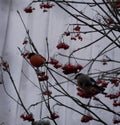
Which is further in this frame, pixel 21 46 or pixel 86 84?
pixel 21 46

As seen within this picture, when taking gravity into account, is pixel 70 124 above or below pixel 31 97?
below

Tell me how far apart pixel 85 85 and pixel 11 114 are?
1.07 m

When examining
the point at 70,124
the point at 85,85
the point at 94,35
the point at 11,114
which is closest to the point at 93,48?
the point at 94,35

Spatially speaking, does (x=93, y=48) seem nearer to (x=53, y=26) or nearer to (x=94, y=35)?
(x=94, y=35)

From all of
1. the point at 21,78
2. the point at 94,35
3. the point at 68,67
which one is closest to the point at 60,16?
the point at 94,35

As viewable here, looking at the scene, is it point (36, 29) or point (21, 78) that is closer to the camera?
point (21, 78)

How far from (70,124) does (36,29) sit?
600 millimetres

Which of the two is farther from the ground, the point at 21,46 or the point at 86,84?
the point at 21,46

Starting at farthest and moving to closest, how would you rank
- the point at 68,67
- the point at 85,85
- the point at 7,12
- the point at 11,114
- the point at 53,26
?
the point at 53,26, the point at 7,12, the point at 11,114, the point at 68,67, the point at 85,85

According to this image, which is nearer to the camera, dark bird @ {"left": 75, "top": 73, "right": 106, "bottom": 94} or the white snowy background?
dark bird @ {"left": 75, "top": 73, "right": 106, "bottom": 94}

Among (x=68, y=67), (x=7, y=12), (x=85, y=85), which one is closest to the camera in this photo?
(x=85, y=85)

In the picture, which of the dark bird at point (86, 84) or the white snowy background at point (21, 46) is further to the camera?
the white snowy background at point (21, 46)

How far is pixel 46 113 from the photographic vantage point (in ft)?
5.26

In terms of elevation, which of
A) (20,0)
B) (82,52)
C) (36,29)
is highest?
(20,0)
